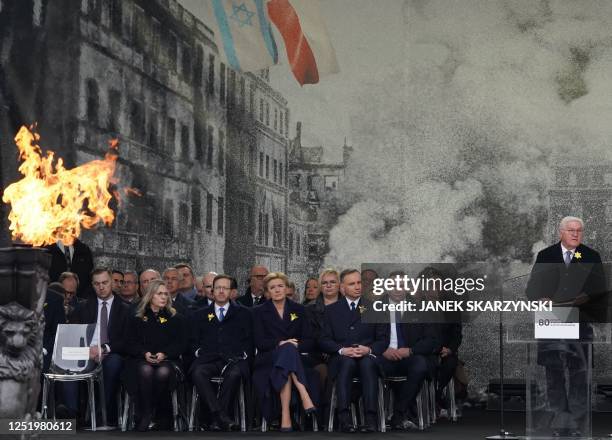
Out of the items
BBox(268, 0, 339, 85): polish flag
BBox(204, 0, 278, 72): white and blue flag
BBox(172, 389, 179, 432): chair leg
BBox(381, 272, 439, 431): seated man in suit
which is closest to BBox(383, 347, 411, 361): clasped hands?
BBox(381, 272, 439, 431): seated man in suit

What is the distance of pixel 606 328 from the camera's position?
24.9 feet

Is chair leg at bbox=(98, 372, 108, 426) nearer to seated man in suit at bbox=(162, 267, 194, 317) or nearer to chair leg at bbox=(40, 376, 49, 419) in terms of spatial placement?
chair leg at bbox=(40, 376, 49, 419)

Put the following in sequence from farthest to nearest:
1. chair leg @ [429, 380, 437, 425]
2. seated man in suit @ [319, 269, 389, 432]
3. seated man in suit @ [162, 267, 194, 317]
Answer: seated man in suit @ [162, 267, 194, 317]
chair leg @ [429, 380, 437, 425]
seated man in suit @ [319, 269, 389, 432]

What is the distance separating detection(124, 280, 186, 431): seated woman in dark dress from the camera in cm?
869

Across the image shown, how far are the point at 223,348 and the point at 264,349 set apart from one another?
315 mm

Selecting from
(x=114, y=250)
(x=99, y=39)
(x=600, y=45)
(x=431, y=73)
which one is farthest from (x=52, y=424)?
(x=600, y=45)

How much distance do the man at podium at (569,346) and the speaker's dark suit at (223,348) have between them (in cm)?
245

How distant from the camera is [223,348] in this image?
8930 millimetres

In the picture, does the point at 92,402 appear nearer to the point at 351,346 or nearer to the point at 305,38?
the point at 351,346

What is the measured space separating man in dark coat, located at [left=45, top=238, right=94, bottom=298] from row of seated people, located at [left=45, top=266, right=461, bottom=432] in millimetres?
1834

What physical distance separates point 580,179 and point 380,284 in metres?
2.97

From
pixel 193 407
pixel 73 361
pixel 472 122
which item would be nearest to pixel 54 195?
pixel 73 361

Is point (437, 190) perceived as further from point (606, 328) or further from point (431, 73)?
point (606, 328)
